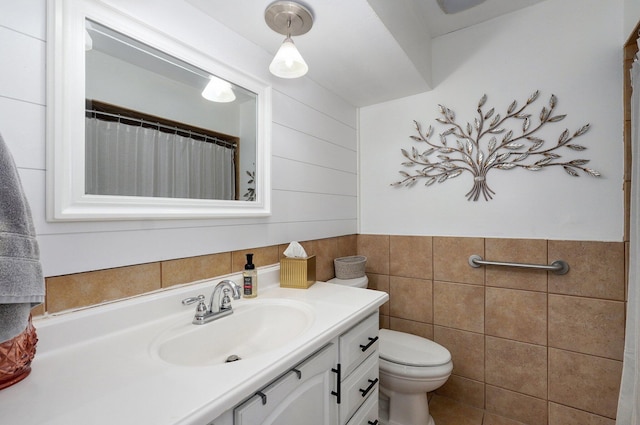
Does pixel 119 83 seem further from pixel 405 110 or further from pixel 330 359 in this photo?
pixel 405 110

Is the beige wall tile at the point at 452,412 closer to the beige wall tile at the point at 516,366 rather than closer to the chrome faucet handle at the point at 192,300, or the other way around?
the beige wall tile at the point at 516,366

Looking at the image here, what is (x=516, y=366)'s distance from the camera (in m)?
1.65

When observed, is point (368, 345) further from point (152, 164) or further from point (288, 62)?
point (288, 62)

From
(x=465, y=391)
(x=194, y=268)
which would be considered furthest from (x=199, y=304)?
(x=465, y=391)

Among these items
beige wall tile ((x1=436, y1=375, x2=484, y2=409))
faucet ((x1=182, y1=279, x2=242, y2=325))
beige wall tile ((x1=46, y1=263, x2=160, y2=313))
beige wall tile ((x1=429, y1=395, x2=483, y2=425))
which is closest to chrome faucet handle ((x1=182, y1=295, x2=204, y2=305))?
faucet ((x1=182, y1=279, x2=242, y2=325))

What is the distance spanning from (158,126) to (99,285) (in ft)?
1.84

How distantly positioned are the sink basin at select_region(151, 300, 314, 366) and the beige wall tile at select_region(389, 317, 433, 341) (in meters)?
1.10

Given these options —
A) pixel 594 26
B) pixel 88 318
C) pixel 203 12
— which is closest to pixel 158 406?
pixel 88 318

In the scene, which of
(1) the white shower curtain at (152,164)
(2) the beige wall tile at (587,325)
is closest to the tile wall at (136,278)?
(1) the white shower curtain at (152,164)

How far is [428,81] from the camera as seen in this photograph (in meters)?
1.85

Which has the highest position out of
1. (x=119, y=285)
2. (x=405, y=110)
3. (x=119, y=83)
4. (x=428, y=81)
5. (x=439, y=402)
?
(x=428, y=81)

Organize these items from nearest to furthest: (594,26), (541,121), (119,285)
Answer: (119,285) < (594,26) < (541,121)

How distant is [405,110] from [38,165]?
1920 mm

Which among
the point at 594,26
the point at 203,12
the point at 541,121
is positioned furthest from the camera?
the point at 541,121
